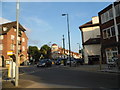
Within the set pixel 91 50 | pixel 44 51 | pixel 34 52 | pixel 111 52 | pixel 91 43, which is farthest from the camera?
pixel 44 51

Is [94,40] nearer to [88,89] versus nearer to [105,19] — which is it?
[105,19]

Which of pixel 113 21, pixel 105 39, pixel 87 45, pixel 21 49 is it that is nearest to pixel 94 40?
pixel 87 45

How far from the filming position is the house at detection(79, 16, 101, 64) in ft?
113

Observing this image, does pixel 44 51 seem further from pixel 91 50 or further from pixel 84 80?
pixel 84 80

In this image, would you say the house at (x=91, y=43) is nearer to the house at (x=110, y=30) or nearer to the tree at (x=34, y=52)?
the house at (x=110, y=30)

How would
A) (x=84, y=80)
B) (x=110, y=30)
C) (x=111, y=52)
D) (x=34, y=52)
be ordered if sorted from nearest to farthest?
(x=84, y=80)
(x=111, y=52)
(x=110, y=30)
(x=34, y=52)

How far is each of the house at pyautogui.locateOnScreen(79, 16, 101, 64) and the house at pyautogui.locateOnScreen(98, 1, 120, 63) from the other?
23.2 ft

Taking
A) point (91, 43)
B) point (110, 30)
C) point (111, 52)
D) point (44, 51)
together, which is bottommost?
point (111, 52)

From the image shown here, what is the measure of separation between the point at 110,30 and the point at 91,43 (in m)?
9.71

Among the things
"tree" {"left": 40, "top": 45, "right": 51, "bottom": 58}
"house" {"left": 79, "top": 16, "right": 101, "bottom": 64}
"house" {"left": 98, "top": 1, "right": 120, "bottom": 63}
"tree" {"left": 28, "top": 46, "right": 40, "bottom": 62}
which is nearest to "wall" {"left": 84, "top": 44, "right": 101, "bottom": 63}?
"house" {"left": 79, "top": 16, "right": 101, "bottom": 64}

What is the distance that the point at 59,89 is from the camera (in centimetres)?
761

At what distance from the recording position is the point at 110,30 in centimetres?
2539

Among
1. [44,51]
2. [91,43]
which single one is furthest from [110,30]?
[44,51]

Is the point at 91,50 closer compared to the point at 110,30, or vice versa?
the point at 110,30
